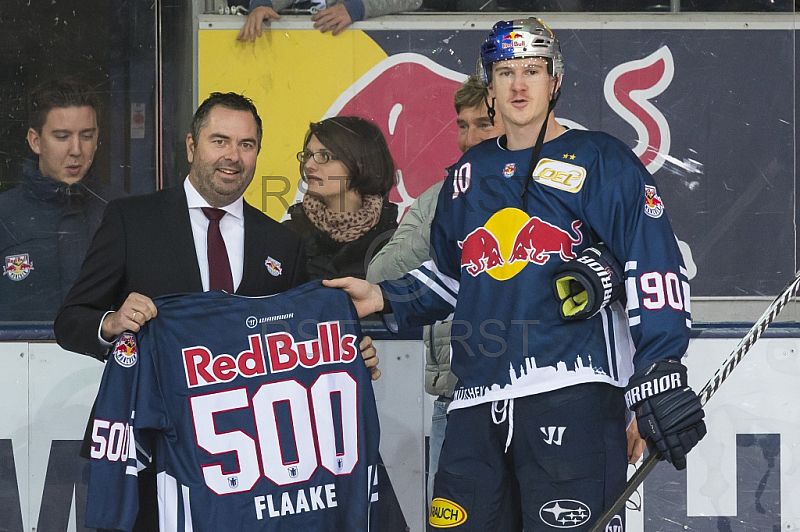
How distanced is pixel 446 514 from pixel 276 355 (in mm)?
562

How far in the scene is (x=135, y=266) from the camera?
2367 mm

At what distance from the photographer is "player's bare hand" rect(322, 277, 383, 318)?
2.35m

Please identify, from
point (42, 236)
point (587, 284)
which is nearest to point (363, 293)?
point (587, 284)

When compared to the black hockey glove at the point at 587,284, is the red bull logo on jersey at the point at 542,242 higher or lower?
higher

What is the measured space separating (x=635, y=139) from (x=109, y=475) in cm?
200

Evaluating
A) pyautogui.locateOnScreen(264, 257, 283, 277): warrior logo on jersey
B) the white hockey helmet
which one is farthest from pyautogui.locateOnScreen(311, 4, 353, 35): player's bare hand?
the white hockey helmet

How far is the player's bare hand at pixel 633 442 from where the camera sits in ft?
7.46

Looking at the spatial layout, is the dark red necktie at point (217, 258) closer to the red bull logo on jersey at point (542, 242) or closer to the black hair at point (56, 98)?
the red bull logo on jersey at point (542, 242)

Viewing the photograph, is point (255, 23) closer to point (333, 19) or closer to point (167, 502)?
point (333, 19)

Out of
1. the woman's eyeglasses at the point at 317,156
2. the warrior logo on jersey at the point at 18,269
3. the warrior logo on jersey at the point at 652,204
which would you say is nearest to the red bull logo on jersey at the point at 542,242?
the warrior logo on jersey at the point at 652,204

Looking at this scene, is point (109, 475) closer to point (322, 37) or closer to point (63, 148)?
point (63, 148)

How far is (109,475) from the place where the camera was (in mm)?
2182

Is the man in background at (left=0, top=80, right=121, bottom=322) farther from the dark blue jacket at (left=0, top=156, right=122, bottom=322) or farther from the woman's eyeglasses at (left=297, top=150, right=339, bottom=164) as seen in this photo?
the woman's eyeglasses at (left=297, top=150, right=339, bottom=164)

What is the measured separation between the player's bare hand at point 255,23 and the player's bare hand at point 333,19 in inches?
5.7
